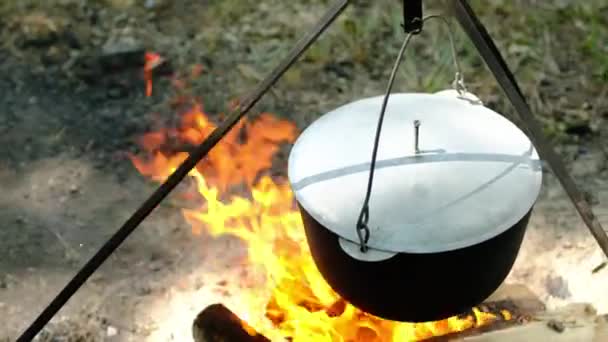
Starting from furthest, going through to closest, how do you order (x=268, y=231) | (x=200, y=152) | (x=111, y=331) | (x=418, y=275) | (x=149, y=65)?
1. (x=149, y=65)
2. (x=268, y=231)
3. (x=111, y=331)
4. (x=200, y=152)
5. (x=418, y=275)

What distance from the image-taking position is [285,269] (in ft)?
9.35

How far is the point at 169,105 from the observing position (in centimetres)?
399

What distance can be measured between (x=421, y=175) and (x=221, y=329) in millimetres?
1002

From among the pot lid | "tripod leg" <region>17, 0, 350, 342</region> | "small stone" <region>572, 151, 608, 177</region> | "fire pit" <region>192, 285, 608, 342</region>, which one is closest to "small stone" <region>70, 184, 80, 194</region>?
"fire pit" <region>192, 285, 608, 342</region>

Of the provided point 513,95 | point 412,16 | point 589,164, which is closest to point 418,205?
point 513,95

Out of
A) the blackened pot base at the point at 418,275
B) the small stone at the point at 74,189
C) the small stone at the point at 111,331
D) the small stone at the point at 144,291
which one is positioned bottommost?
the small stone at the point at 111,331

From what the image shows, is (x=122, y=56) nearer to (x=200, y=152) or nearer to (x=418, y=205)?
(x=200, y=152)

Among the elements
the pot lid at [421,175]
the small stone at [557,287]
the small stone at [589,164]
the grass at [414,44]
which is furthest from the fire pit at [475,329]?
the grass at [414,44]

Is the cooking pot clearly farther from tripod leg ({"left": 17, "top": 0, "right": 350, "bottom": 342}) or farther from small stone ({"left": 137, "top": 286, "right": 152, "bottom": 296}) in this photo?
small stone ({"left": 137, "top": 286, "right": 152, "bottom": 296})

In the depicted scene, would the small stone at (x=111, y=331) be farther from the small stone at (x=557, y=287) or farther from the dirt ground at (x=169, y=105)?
the small stone at (x=557, y=287)

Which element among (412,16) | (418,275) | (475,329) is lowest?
(475,329)

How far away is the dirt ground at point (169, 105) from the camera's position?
306 cm

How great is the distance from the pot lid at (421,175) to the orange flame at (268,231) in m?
0.84

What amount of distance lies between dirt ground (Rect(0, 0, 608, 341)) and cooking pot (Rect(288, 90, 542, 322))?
A: 3.86 ft
